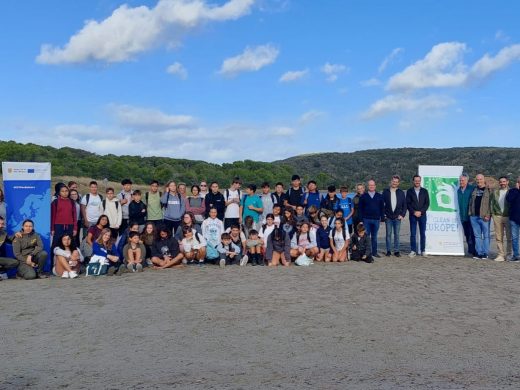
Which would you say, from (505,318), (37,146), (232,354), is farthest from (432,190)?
(37,146)

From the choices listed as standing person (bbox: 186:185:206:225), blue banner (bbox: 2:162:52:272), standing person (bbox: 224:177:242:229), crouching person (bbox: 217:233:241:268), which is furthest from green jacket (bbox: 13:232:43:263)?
standing person (bbox: 224:177:242:229)

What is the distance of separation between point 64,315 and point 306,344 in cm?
348

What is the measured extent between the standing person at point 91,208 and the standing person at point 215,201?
243 cm

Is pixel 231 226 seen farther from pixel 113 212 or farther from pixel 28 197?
pixel 28 197

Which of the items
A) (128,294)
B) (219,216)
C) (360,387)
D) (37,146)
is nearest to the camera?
(360,387)

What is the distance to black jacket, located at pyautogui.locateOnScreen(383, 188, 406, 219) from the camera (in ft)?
41.9

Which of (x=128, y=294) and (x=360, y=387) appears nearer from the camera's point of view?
(x=360, y=387)

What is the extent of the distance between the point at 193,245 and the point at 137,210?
1.48m

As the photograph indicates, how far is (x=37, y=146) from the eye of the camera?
53062mm

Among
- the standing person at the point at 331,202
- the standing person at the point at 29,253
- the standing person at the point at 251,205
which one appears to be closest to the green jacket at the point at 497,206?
the standing person at the point at 331,202

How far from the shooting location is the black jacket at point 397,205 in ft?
41.9

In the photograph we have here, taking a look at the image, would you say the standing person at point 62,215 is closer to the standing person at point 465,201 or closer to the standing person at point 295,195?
the standing person at point 295,195

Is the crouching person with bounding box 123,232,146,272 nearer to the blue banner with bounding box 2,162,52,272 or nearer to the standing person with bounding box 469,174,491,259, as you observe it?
the blue banner with bounding box 2,162,52,272

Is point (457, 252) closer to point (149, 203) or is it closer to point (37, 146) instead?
point (149, 203)
